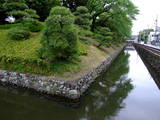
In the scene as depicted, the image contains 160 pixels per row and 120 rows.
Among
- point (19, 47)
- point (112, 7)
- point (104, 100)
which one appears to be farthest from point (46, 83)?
point (112, 7)

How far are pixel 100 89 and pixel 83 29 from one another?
572cm

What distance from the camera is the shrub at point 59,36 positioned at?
19.9ft

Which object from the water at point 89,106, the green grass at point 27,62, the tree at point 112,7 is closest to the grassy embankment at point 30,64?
the green grass at point 27,62

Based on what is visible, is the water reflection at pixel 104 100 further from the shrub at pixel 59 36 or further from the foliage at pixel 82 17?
the foliage at pixel 82 17

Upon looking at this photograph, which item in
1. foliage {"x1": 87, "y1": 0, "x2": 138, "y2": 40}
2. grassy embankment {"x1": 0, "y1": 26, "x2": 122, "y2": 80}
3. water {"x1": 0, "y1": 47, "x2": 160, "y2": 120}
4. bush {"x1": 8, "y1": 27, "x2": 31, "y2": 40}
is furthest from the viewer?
foliage {"x1": 87, "y1": 0, "x2": 138, "y2": 40}

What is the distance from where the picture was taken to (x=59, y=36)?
6059mm

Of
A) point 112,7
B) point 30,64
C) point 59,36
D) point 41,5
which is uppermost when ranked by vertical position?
point 112,7

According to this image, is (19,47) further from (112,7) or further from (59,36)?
(112,7)

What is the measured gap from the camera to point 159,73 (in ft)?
34.9

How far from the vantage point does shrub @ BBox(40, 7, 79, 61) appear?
6074 millimetres

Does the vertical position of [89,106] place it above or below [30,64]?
below

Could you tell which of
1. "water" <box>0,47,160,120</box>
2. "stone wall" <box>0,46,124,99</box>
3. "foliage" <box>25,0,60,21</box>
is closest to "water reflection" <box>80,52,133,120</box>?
"water" <box>0,47,160,120</box>

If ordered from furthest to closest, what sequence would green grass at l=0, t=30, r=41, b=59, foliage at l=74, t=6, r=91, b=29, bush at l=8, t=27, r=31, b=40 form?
foliage at l=74, t=6, r=91, b=29 → bush at l=8, t=27, r=31, b=40 → green grass at l=0, t=30, r=41, b=59

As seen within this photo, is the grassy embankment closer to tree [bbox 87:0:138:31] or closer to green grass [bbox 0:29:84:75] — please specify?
green grass [bbox 0:29:84:75]
